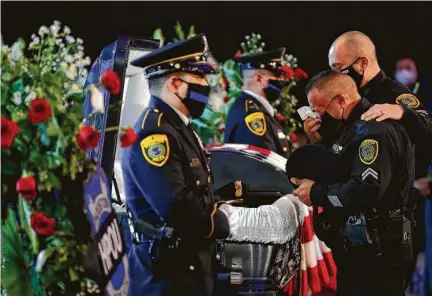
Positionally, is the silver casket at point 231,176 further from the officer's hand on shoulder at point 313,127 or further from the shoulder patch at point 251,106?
the shoulder patch at point 251,106

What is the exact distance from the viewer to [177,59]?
4516mm

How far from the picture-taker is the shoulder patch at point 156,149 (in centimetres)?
428

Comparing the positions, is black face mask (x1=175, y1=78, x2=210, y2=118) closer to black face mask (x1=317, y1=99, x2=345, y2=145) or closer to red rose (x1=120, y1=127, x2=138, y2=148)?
red rose (x1=120, y1=127, x2=138, y2=148)

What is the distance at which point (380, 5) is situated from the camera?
9969 millimetres

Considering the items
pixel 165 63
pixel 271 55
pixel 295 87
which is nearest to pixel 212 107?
pixel 271 55

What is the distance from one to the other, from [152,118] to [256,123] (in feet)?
11.5

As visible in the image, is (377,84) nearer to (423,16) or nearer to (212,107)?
(212,107)

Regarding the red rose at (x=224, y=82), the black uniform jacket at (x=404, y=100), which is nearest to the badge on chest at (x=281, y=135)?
the red rose at (x=224, y=82)

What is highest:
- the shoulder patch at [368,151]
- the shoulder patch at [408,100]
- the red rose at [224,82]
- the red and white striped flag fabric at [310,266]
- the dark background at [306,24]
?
the dark background at [306,24]

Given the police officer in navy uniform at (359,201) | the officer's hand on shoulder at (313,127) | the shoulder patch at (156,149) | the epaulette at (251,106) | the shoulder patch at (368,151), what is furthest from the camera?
the epaulette at (251,106)

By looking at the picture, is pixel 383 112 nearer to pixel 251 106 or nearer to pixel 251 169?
pixel 251 169

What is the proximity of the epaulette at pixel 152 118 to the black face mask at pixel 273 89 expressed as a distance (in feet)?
13.2

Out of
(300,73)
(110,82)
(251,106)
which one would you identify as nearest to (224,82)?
(300,73)

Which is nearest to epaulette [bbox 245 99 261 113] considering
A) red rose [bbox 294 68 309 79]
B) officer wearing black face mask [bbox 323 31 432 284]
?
red rose [bbox 294 68 309 79]
